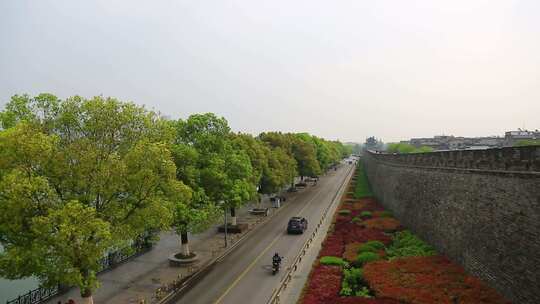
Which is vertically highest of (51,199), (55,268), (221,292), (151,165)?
(151,165)

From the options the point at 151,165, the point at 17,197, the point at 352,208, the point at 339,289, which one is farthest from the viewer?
the point at 352,208

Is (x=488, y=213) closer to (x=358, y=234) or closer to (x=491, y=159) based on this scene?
(x=491, y=159)

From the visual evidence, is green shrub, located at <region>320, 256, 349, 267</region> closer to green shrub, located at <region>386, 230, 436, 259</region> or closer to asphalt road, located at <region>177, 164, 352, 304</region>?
asphalt road, located at <region>177, 164, 352, 304</region>

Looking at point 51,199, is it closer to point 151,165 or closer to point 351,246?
point 151,165

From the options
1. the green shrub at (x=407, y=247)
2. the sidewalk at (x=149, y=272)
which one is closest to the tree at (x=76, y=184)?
the sidewalk at (x=149, y=272)

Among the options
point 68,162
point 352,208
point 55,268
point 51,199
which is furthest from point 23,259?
point 352,208

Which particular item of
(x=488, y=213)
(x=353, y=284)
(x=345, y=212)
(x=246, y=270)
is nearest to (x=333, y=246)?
(x=246, y=270)
